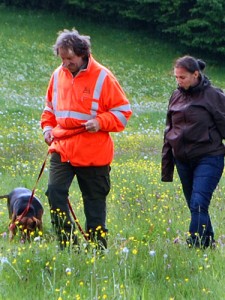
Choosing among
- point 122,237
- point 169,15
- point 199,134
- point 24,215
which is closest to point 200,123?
point 199,134

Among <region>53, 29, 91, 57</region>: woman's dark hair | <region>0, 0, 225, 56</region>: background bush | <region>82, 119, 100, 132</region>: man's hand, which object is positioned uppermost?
<region>53, 29, 91, 57</region>: woman's dark hair

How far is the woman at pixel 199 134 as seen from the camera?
245 inches

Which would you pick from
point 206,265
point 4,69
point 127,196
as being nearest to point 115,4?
point 4,69

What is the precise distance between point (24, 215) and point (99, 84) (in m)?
1.49

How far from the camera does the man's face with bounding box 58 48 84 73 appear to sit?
575 cm

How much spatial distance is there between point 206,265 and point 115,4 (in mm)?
35463

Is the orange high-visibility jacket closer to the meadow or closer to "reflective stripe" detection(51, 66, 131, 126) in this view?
"reflective stripe" detection(51, 66, 131, 126)

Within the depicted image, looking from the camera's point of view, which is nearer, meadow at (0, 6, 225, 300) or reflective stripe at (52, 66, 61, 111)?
meadow at (0, 6, 225, 300)

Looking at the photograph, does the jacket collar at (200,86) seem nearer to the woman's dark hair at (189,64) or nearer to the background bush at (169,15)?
the woman's dark hair at (189,64)

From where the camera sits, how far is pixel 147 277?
462 centimetres

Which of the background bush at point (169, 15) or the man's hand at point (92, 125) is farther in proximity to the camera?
the background bush at point (169, 15)

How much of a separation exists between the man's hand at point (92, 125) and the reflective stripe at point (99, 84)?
0.76 ft

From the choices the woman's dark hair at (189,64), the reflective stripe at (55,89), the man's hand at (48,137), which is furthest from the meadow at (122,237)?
the woman's dark hair at (189,64)

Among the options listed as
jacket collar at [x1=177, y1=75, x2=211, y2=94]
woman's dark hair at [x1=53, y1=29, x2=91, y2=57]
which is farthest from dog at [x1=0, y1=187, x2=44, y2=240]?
jacket collar at [x1=177, y1=75, x2=211, y2=94]
